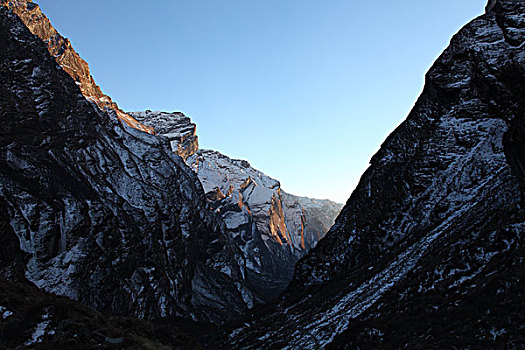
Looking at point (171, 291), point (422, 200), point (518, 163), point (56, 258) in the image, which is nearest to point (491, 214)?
point (518, 163)

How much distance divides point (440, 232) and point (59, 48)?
14092 centimetres

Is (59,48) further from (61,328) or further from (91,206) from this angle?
(61,328)

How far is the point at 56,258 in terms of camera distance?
6875 cm

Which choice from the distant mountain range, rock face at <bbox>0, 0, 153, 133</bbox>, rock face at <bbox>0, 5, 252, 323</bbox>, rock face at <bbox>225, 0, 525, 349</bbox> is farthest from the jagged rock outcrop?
rock face at <bbox>0, 0, 153, 133</bbox>

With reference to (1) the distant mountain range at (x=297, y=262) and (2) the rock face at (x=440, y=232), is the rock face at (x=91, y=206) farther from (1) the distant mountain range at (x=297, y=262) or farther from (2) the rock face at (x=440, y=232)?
(2) the rock face at (x=440, y=232)

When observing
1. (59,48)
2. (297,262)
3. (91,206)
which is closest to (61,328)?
(91,206)

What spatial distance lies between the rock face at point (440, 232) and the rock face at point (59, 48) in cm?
9950

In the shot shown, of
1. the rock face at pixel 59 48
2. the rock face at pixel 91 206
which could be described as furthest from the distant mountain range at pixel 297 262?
the rock face at pixel 59 48

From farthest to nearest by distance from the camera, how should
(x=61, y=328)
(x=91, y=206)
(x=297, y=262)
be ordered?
(x=297, y=262), (x=91, y=206), (x=61, y=328)

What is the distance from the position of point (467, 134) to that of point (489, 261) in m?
34.6

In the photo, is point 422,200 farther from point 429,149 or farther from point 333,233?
point 333,233

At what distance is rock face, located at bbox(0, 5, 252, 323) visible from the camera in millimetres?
67062

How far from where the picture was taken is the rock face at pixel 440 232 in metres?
25.5

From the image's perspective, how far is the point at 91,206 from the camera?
264 ft
